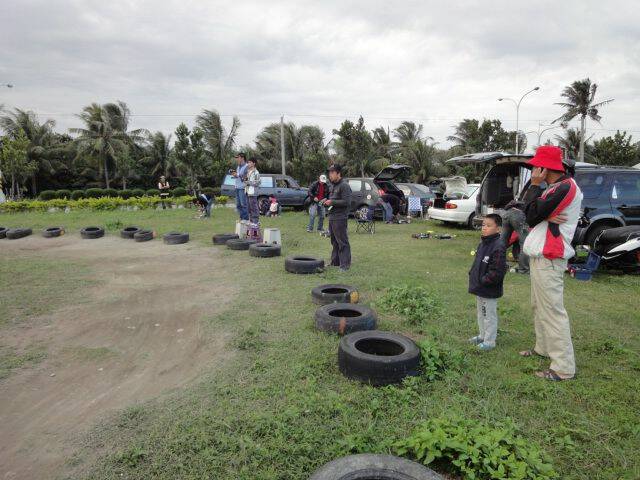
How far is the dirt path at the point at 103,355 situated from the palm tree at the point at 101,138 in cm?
3100

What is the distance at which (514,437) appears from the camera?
2.79m

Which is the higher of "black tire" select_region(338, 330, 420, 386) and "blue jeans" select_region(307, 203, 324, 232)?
"blue jeans" select_region(307, 203, 324, 232)

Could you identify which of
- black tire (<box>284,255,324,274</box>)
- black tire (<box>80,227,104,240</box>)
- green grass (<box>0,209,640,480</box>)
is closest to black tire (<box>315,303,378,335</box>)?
green grass (<box>0,209,640,480</box>)

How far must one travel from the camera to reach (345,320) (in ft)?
14.5

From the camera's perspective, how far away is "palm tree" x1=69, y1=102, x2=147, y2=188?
1345 inches

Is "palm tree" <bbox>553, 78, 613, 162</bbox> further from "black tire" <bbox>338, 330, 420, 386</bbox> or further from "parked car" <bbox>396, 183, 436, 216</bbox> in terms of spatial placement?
"black tire" <bbox>338, 330, 420, 386</bbox>

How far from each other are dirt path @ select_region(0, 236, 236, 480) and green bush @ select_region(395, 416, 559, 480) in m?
2.03

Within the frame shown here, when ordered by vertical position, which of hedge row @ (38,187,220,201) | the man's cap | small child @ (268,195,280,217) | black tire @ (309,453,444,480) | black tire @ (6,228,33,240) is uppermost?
the man's cap

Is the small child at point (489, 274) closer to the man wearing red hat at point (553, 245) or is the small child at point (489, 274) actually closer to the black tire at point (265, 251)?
the man wearing red hat at point (553, 245)

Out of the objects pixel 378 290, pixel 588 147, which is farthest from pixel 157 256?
pixel 588 147

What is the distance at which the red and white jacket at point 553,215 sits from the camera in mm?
3391

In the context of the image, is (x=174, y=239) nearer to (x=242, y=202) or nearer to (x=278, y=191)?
(x=242, y=202)

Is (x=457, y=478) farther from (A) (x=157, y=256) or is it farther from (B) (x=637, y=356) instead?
(A) (x=157, y=256)

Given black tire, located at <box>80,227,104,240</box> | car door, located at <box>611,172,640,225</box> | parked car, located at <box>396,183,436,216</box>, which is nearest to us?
car door, located at <box>611,172,640,225</box>
